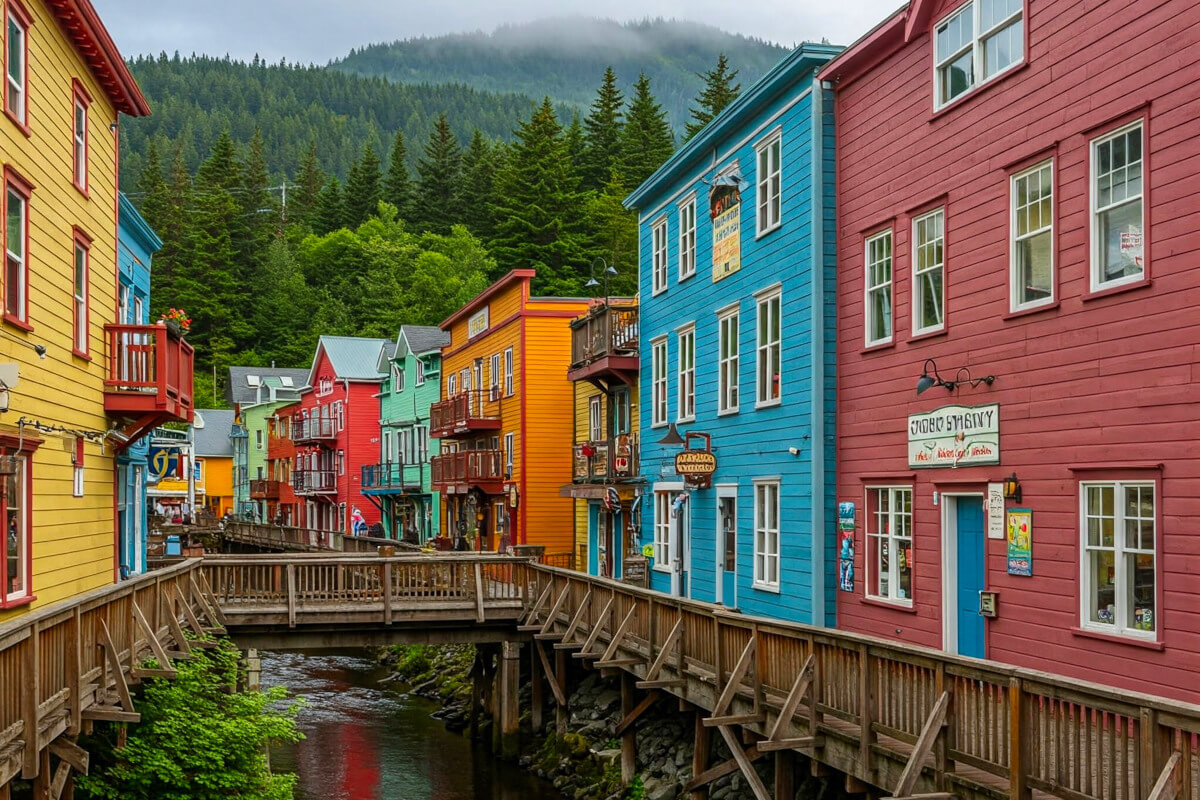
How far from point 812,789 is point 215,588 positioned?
12.8m

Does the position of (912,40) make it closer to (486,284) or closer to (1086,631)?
(1086,631)

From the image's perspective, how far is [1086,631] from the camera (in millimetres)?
13492

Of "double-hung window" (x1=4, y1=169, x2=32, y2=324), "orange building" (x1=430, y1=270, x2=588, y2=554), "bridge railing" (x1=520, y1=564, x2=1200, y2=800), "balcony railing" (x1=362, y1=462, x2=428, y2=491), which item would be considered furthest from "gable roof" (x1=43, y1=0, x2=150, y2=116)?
"balcony railing" (x1=362, y1=462, x2=428, y2=491)

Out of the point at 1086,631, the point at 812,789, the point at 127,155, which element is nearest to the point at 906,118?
the point at 1086,631

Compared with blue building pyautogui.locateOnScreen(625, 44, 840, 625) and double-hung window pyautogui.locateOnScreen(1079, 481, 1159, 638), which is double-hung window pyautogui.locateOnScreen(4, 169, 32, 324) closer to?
blue building pyautogui.locateOnScreen(625, 44, 840, 625)

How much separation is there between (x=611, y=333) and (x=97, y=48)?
1513 centimetres

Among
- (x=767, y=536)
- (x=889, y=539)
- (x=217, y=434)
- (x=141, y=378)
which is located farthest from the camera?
(x=217, y=434)

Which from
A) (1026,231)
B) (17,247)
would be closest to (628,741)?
(1026,231)

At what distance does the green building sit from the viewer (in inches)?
2137

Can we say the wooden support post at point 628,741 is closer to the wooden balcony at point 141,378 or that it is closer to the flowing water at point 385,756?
the flowing water at point 385,756

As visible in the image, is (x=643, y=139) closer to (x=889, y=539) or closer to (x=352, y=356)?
(x=352, y=356)

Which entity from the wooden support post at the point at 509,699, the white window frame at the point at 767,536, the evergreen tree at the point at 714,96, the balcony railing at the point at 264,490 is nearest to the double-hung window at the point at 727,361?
the white window frame at the point at 767,536

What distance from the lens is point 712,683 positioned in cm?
1623

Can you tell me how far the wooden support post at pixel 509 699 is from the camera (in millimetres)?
25906
